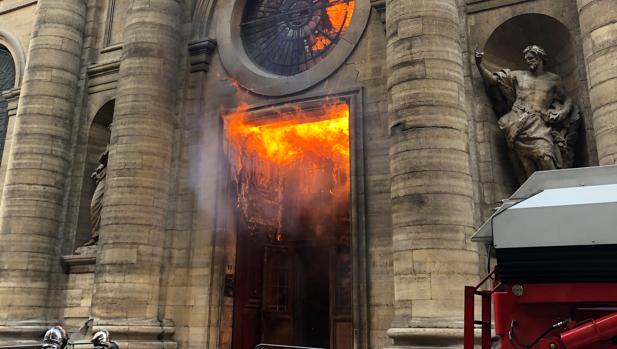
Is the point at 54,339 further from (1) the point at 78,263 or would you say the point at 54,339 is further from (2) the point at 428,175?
(2) the point at 428,175

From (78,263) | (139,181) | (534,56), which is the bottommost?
(78,263)

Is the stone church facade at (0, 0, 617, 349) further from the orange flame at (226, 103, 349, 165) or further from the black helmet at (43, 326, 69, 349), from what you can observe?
the black helmet at (43, 326, 69, 349)

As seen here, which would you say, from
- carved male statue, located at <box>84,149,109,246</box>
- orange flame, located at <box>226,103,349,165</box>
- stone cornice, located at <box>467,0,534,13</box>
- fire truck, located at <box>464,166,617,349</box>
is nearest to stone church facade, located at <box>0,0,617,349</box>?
stone cornice, located at <box>467,0,534,13</box>

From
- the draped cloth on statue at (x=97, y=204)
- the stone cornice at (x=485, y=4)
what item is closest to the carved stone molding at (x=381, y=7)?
the stone cornice at (x=485, y=4)

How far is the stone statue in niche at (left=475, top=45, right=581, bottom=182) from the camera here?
31.3 ft

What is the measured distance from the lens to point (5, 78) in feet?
60.3

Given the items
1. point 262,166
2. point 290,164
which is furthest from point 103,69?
point 290,164

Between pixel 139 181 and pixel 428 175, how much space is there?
21.3 feet

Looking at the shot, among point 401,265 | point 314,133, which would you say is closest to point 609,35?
point 401,265

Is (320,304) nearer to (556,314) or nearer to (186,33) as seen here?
(186,33)

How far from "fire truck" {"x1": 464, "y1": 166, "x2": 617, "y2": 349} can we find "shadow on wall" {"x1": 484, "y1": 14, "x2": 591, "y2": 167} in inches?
231

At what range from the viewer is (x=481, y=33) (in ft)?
35.2

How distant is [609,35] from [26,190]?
1273 centimetres

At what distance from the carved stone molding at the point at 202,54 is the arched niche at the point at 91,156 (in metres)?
2.87
